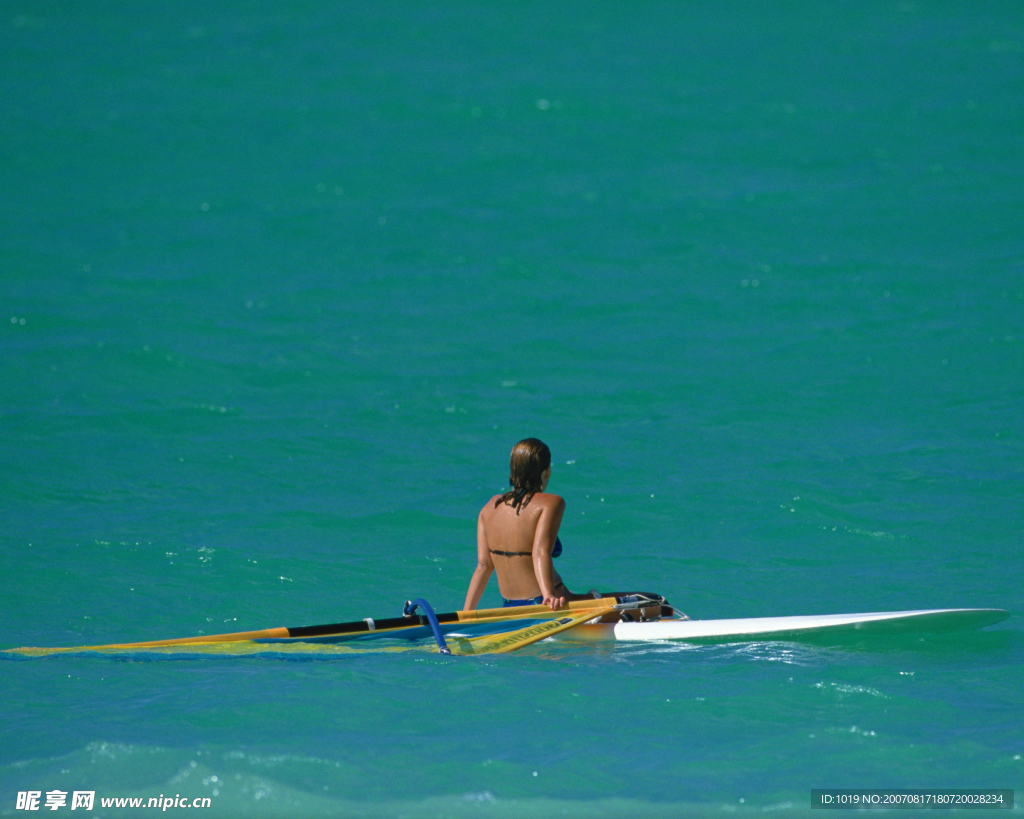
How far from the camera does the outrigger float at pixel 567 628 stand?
19.3ft

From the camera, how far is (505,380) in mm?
12578

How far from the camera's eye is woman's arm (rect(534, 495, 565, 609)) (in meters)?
6.04

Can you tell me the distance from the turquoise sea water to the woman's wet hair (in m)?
0.82

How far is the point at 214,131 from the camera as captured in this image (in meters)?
19.8

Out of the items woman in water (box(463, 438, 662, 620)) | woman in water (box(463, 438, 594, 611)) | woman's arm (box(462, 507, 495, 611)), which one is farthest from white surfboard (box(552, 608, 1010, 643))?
woman's arm (box(462, 507, 495, 611))

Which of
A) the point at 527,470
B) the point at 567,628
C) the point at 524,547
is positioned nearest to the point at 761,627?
the point at 567,628

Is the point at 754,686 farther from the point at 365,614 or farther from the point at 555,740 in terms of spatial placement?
the point at 365,614

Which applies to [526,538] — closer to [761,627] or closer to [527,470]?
[527,470]

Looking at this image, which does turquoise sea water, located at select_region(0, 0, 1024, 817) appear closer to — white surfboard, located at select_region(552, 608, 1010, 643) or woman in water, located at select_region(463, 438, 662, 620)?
white surfboard, located at select_region(552, 608, 1010, 643)

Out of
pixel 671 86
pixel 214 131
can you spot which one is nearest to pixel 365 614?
pixel 214 131

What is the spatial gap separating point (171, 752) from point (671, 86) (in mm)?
18438

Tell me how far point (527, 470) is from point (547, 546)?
1.38 feet

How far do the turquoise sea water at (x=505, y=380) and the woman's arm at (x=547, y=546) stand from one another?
270mm

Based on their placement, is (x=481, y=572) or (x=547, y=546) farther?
(x=481, y=572)
